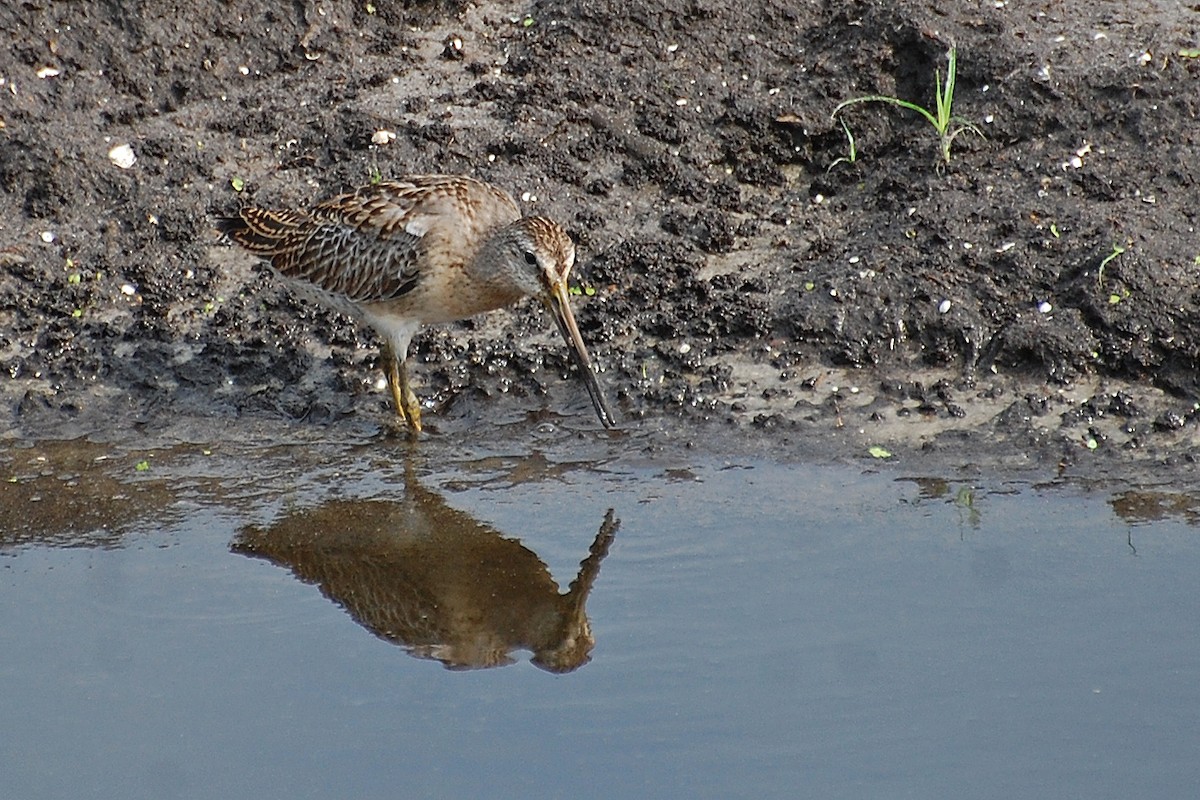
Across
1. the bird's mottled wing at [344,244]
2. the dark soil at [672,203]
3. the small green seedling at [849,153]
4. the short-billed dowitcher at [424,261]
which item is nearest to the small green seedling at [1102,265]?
the dark soil at [672,203]

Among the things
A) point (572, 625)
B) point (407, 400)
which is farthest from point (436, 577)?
point (407, 400)

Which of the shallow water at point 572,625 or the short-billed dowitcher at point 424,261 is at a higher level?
the short-billed dowitcher at point 424,261

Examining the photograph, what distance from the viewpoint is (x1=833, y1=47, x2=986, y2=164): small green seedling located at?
7.69 m

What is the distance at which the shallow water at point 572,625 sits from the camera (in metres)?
4.63

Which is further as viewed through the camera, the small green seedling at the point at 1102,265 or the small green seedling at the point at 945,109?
the small green seedling at the point at 945,109

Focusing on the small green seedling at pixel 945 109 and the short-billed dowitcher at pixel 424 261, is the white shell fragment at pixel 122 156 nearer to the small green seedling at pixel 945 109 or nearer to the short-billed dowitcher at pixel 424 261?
the short-billed dowitcher at pixel 424 261

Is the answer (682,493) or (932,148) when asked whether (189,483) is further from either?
(932,148)

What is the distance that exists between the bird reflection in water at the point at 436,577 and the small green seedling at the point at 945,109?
9.32ft

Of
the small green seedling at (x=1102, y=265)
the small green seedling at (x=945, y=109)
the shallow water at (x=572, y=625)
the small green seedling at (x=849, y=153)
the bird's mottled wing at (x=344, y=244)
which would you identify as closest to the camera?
the shallow water at (x=572, y=625)

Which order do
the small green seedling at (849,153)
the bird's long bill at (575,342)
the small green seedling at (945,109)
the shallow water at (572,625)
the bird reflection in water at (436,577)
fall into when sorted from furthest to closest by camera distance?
1. the small green seedling at (849,153)
2. the small green seedling at (945,109)
3. the bird's long bill at (575,342)
4. the bird reflection in water at (436,577)
5. the shallow water at (572,625)

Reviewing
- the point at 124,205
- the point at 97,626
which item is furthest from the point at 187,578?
the point at 124,205

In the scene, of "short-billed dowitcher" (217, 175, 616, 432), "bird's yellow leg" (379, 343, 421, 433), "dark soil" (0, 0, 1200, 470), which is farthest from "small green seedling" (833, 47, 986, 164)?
"bird's yellow leg" (379, 343, 421, 433)

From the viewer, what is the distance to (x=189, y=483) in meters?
6.50

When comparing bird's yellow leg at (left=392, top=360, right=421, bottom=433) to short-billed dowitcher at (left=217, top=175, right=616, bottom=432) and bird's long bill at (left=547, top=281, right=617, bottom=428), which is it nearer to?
short-billed dowitcher at (left=217, top=175, right=616, bottom=432)
